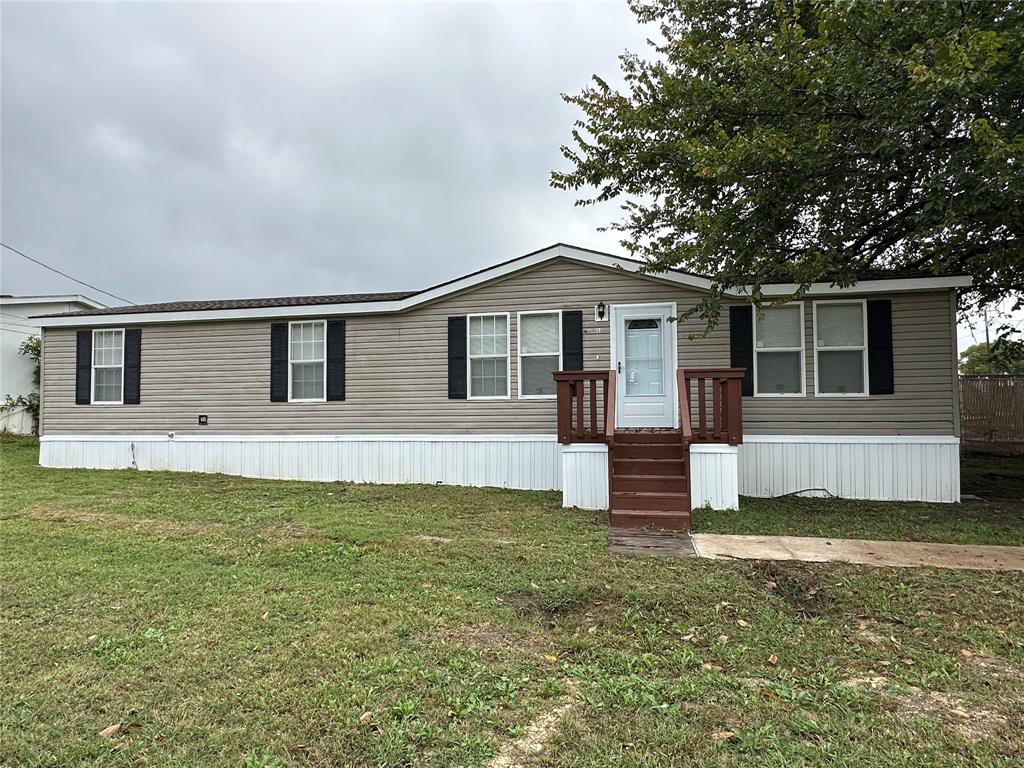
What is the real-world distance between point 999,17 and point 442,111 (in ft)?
38.5

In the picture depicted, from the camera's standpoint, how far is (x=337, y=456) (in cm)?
892

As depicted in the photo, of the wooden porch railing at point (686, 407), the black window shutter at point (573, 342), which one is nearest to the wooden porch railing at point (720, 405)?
the wooden porch railing at point (686, 407)

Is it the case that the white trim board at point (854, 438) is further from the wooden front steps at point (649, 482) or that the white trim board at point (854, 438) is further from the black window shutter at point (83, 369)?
the black window shutter at point (83, 369)

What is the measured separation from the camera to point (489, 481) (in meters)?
8.35

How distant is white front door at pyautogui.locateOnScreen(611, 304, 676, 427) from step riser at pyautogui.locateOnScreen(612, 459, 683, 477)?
1.56 m

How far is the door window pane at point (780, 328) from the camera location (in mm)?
7727

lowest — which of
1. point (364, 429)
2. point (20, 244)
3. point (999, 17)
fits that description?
point (364, 429)

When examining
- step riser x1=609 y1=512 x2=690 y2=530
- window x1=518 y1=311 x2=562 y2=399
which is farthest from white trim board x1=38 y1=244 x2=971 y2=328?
step riser x1=609 y1=512 x2=690 y2=530

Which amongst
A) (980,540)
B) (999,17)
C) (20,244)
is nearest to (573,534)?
(980,540)

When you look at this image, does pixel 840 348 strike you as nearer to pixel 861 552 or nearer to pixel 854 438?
pixel 854 438

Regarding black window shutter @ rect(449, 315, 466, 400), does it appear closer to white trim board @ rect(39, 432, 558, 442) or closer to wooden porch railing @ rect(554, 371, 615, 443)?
white trim board @ rect(39, 432, 558, 442)

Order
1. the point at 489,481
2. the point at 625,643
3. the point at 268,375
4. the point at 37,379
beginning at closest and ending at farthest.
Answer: the point at 625,643
the point at 489,481
the point at 268,375
the point at 37,379

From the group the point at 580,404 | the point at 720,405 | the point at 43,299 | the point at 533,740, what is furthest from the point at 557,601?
the point at 43,299

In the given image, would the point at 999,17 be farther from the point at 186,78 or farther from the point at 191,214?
the point at 191,214
